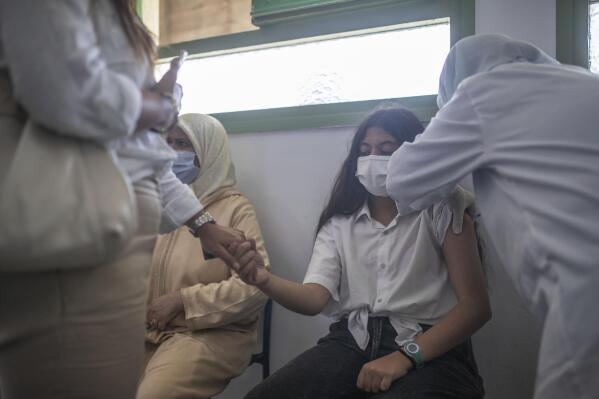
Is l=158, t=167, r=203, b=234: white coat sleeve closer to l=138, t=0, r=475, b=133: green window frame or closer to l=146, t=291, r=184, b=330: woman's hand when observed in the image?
l=146, t=291, r=184, b=330: woman's hand

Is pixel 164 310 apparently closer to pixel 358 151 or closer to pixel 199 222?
pixel 199 222

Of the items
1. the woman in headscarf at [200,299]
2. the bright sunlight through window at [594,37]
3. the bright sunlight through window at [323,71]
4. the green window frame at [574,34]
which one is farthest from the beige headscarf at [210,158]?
the bright sunlight through window at [594,37]

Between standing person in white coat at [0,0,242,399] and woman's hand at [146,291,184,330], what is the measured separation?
87 cm

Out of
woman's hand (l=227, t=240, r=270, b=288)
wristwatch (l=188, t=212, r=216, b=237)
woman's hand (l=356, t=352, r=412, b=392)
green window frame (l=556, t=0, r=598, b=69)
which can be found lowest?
woman's hand (l=356, t=352, r=412, b=392)

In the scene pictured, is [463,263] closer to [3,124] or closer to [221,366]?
[221,366]

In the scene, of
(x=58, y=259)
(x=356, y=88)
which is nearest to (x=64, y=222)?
(x=58, y=259)

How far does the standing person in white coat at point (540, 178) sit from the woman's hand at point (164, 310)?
3.08 ft

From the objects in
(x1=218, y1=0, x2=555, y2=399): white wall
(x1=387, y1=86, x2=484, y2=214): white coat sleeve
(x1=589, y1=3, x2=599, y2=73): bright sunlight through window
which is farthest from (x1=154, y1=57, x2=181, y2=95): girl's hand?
(x1=589, y1=3, x2=599, y2=73): bright sunlight through window

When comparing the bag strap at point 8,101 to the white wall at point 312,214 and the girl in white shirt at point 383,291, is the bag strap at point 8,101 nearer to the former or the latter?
the girl in white shirt at point 383,291

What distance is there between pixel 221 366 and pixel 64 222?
3.66 ft

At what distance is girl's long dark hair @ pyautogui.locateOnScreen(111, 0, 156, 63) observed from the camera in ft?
2.38

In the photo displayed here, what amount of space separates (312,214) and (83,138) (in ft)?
4.67

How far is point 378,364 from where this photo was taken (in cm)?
123

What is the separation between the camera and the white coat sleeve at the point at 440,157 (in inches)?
43.1
